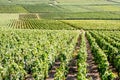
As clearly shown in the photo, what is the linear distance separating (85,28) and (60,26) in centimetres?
878

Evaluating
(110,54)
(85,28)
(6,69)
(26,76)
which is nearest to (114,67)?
(110,54)

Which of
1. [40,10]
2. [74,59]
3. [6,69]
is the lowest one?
[40,10]

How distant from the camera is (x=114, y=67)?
34594mm

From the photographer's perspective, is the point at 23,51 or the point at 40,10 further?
the point at 40,10

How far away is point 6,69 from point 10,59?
4.74 m

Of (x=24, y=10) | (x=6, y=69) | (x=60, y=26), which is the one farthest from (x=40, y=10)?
(x=6, y=69)

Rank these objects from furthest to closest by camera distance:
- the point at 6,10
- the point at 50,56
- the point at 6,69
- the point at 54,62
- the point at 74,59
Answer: the point at 6,10, the point at 74,59, the point at 54,62, the point at 50,56, the point at 6,69

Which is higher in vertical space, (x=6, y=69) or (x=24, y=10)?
(x=6, y=69)

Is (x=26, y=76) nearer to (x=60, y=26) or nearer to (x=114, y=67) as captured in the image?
(x=114, y=67)

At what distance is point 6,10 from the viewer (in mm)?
165625

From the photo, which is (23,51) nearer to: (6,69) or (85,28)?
(6,69)

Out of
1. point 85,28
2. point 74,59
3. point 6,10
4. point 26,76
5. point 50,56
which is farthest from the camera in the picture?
point 6,10

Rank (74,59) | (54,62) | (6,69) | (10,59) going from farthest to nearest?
(74,59) < (54,62) < (10,59) < (6,69)

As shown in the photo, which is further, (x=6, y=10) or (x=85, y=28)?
(x=6, y=10)
